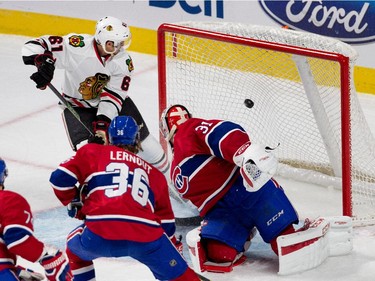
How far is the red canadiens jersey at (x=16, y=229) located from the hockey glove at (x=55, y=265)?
0.30ft

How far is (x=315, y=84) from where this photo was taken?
541cm

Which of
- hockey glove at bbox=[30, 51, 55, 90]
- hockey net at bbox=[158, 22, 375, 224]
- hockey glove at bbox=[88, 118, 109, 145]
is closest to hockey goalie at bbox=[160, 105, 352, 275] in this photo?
hockey glove at bbox=[88, 118, 109, 145]

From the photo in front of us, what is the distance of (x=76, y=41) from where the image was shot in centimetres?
536

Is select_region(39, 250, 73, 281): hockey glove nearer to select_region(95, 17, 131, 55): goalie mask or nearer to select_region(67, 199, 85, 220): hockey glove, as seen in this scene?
select_region(67, 199, 85, 220): hockey glove

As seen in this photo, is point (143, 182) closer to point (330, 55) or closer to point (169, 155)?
point (330, 55)

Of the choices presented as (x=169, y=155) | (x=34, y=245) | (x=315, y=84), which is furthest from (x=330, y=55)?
(x=34, y=245)

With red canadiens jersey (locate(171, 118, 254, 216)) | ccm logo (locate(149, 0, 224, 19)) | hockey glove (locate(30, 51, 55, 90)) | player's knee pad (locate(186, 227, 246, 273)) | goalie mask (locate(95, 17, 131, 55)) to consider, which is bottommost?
player's knee pad (locate(186, 227, 246, 273))

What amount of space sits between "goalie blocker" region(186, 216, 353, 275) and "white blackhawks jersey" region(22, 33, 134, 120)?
0.78m

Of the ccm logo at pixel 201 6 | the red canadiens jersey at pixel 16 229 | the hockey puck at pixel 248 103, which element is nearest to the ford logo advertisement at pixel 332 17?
the ccm logo at pixel 201 6

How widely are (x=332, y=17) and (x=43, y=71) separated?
1925 mm

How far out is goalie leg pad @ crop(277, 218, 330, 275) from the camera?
476cm

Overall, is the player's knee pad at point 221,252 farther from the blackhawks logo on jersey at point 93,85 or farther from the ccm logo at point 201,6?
the ccm logo at point 201,6

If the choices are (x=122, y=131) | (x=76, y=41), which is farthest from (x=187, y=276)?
(x=76, y=41)

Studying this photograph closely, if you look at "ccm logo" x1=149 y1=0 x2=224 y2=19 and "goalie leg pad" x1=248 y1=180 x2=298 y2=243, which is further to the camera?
"ccm logo" x1=149 y1=0 x2=224 y2=19
